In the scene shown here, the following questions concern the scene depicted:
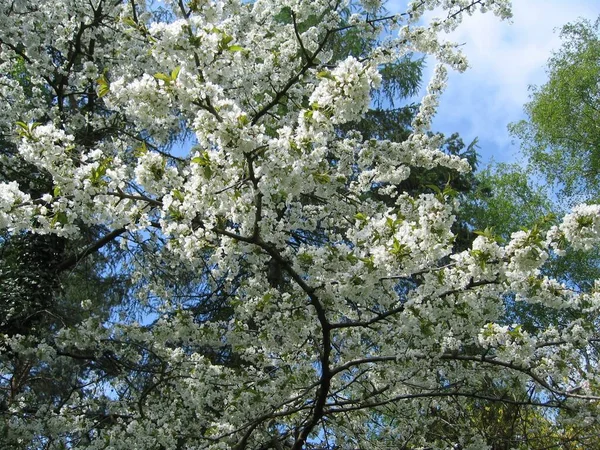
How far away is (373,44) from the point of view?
1354 cm

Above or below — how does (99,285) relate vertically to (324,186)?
above

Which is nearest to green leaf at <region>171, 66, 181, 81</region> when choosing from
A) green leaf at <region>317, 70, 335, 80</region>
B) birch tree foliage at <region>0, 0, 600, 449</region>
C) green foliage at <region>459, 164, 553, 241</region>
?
birch tree foliage at <region>0, 0, 600, 449</region>

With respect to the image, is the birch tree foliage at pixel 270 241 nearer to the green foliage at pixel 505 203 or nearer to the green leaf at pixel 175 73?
the green leaf at pixel 175 73

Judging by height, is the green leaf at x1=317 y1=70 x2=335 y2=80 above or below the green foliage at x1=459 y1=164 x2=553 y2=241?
below

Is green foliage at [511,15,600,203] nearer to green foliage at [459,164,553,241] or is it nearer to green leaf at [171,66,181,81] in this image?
green foliage at [459,164,553,241]

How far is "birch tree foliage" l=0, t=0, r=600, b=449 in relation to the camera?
3.55m

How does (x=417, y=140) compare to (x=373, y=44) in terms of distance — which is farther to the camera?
(x=373, y=44)

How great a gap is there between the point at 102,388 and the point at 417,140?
16.6 feet

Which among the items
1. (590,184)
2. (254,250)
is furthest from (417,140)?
(590,184)

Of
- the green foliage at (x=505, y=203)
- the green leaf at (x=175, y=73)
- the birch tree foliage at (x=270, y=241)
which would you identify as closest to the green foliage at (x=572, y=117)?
the green foliage at (x=505, y=203)

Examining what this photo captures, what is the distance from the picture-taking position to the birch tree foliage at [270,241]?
355 centimetres

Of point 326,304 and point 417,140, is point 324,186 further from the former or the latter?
point 417,140

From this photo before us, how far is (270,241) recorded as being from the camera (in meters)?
4.37

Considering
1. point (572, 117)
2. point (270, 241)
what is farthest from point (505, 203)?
point (270, 241)
